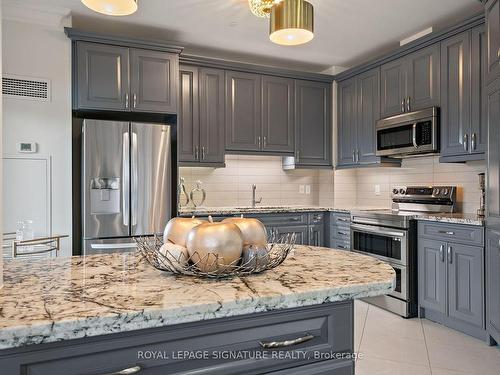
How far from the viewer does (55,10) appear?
333 centimetres

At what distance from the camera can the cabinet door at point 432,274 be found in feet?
10.2

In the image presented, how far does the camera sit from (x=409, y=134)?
3697 millimetres

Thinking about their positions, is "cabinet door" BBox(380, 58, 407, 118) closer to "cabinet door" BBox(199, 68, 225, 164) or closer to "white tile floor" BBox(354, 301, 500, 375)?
"cabinet door" BBox(199, 68, 225, 164)

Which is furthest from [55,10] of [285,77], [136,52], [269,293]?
[269,293]

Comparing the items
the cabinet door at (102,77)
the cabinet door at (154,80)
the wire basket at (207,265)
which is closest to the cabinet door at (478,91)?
the cabinet door at (154,80)

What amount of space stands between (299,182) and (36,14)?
325 centimetres

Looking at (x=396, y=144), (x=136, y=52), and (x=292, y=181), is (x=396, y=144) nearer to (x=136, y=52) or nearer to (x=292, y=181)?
(x=292, y=181)

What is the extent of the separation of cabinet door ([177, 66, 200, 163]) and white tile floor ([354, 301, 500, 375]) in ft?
7.36

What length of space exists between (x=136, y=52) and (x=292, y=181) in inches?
92.5

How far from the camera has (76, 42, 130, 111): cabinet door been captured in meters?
3.49

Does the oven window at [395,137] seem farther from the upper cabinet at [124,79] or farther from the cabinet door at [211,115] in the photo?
the upper cabinet at [124,79]

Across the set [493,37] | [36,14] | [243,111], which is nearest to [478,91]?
[493,37]

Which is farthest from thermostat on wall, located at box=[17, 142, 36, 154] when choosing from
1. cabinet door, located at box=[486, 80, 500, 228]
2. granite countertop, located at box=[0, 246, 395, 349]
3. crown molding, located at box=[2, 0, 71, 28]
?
cabinet door, located at box=[486, 80, 500, 228]

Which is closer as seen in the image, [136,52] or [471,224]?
[471,224]
